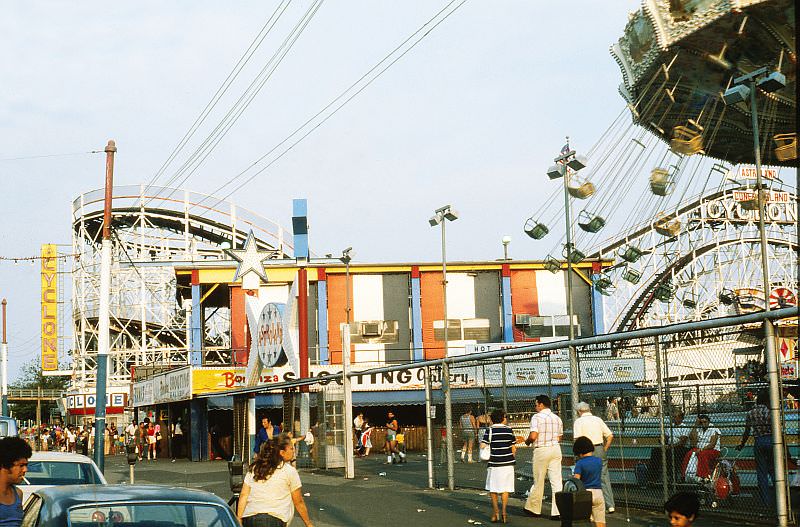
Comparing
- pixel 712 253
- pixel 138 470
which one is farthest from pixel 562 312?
pixel 138 470

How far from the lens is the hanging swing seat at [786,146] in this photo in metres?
20.8

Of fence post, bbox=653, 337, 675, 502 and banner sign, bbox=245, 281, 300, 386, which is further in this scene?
banner sign, bbox=245, 281, 300, 386

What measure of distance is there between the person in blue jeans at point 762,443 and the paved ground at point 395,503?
0.60m

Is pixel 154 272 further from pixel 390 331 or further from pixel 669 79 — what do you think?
pixel 669 79

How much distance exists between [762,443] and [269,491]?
6.52 m

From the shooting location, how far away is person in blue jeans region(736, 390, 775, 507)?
12.6m

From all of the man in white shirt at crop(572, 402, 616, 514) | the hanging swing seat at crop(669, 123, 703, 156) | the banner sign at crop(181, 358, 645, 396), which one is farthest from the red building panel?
the man in white shirt at crop(572, 402, 616, 514)

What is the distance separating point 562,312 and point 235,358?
16.4 metres

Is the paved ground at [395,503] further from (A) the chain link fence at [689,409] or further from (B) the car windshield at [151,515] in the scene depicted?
(B) the car windshield at [151,515]

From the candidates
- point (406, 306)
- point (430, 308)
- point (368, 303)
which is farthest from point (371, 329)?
point (430, 308)

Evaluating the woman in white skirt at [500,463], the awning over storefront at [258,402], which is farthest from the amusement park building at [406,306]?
the woman in white skirt at [500,463]

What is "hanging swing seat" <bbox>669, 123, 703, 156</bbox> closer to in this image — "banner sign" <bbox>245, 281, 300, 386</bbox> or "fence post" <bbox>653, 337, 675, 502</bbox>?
"fence post" <bbox>653, 337, 675, 502</bbox>

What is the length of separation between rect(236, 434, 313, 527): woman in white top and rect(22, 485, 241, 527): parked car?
1.58m

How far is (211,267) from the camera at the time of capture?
50344mm
